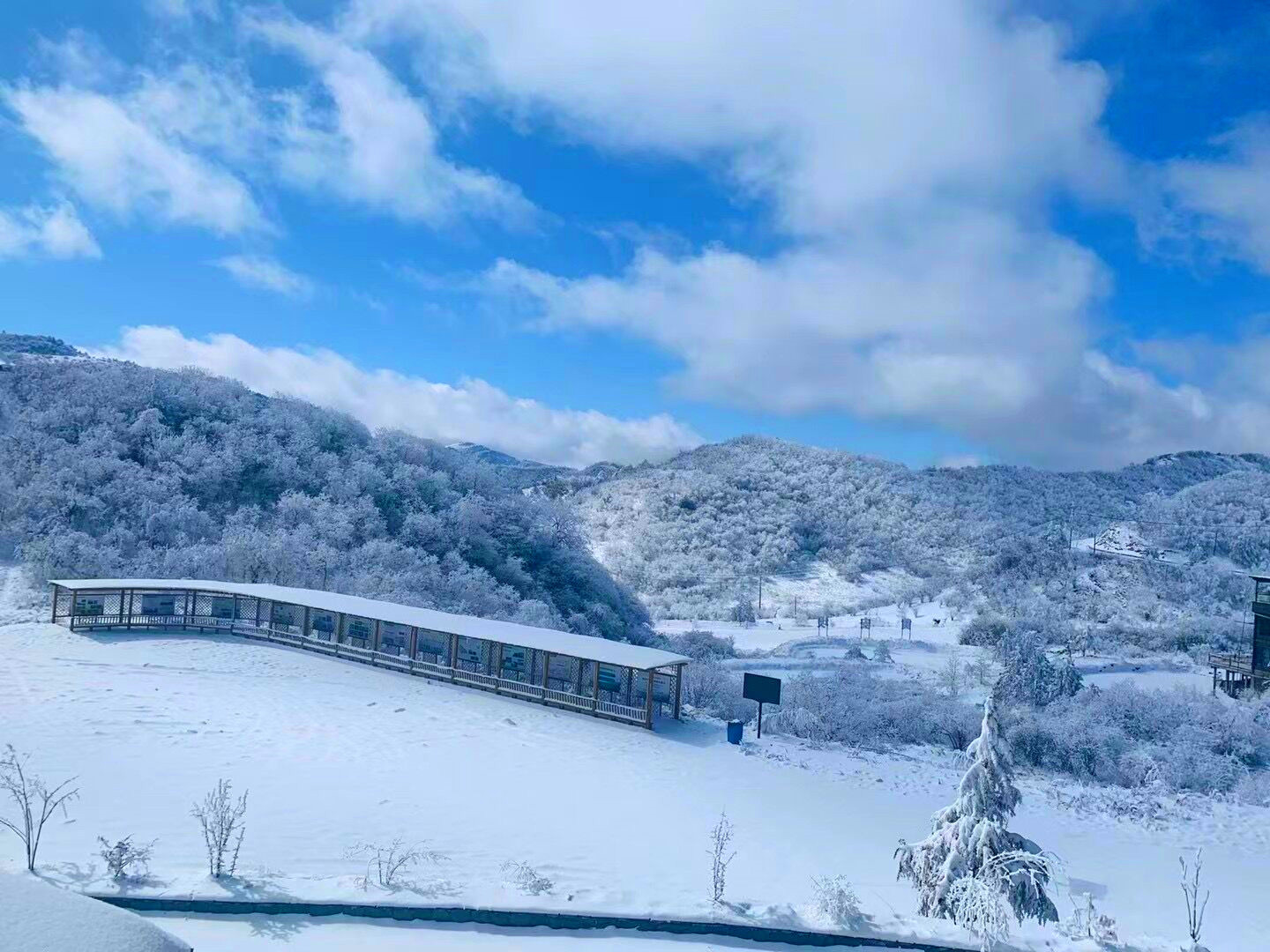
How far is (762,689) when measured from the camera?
20.8 metres

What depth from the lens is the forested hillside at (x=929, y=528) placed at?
57406mm

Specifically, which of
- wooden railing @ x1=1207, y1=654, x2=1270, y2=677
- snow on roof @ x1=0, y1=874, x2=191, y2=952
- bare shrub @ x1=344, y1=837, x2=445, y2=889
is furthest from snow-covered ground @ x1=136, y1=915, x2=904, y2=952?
wooden railing @ x1=1207, y1=654, x2=1270, y2=677

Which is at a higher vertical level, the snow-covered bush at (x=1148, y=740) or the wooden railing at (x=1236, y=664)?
the wooden railing at (x=1236, y=664)

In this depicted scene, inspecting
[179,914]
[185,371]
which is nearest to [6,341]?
[185,371]

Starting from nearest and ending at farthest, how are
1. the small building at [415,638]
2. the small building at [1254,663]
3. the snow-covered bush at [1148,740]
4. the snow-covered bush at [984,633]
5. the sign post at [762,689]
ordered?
the snow-covered bush at [1148,740] < the sign post at [762,689] < the small building at [415,638] < the small building at [1254,663] < the snow-covered bush at [984,633]

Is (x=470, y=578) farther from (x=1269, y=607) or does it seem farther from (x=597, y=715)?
(x=1269, y=607)

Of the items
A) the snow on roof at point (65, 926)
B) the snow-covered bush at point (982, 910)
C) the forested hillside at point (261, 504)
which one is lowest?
the snow-covered bush at point (982, 910)

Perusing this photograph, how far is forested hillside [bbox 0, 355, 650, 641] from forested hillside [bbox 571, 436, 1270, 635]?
818 inches

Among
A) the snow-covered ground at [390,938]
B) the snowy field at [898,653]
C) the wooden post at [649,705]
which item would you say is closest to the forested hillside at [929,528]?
the snowy field at [898,653]

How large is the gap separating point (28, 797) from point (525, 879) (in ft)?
21.1

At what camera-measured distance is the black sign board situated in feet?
67.7

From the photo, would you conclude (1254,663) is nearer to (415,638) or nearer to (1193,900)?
(1193,900)

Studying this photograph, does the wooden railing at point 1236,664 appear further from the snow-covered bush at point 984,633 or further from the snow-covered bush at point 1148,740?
the snow-covered bush at point 984,633

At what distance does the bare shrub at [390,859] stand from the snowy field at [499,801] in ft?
0.70
